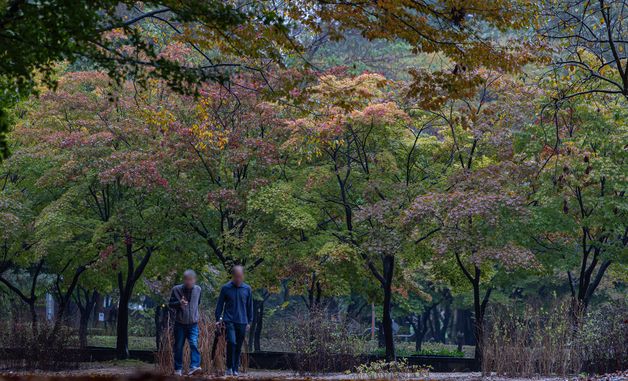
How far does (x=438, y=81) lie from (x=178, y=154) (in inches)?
414

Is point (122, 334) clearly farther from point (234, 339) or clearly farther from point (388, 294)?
point (234, 339)

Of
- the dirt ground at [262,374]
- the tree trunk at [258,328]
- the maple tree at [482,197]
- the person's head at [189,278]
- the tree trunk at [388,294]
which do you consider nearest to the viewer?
the person's head at [189,278]

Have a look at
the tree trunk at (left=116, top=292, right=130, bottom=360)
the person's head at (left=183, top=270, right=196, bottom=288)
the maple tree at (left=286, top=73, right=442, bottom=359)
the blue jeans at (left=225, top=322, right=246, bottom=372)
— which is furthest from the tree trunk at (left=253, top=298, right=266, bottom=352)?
the person's head at (left=183, top=270, right=196, bottom=288)

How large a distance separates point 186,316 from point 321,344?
5113 mm

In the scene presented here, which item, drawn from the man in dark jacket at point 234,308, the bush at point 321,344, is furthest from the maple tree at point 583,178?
the man in dark jacket at point 234,308

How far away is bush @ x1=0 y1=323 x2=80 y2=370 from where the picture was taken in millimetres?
17078

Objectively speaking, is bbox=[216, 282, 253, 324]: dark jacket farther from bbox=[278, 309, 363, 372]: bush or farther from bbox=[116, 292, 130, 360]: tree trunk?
bbox=[116, 292, 130, 360]: tree trunk

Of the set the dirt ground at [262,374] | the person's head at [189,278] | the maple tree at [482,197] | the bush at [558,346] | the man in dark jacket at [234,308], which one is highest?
the maple tree at [482,197]

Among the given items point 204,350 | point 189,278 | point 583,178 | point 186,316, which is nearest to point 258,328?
→ point 583,178

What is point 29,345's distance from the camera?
675 inches

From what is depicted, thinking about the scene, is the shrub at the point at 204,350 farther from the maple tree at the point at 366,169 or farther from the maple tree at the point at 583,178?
the maple tree at the point at 583,178

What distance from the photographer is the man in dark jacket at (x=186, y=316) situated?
11805 millimetres

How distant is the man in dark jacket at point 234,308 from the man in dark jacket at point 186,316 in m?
0.35

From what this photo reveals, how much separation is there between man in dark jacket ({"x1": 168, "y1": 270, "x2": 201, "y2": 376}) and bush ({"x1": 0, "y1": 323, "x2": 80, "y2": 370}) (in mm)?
6081
